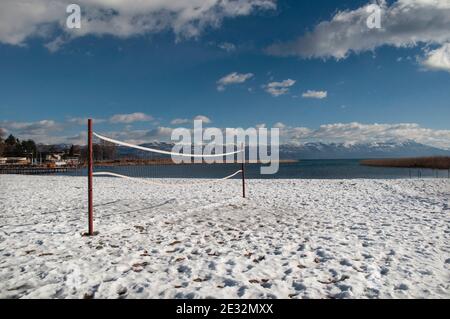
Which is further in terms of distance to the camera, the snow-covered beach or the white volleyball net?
the white volleyball net

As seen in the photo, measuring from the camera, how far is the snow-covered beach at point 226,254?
11.1 ft

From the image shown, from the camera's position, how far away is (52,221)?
7.00 m

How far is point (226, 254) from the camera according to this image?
15.1 feet

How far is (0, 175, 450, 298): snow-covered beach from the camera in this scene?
11.1 ft

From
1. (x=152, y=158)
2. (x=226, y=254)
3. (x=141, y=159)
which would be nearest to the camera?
(x=226, y=254)

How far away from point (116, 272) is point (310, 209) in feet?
21.5

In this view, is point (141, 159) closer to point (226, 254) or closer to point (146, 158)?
point (146, 158)

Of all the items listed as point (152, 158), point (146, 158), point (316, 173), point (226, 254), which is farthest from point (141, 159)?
point (316, 173)

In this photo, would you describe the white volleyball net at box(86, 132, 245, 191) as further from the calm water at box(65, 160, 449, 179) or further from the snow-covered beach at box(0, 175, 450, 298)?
the snow-covered beach at box(0, 175, 450, 298)

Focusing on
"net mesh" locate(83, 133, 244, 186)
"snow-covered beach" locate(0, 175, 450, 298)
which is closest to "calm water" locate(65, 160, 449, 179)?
"net mesh" locate(83, 133, 244, 186)
